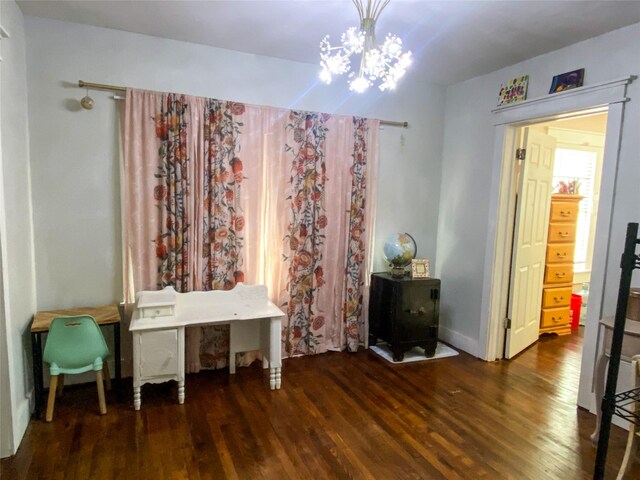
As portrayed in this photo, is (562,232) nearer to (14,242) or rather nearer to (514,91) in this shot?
(514,91)

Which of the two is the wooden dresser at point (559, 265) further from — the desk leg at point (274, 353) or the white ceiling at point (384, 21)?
the desk leg at point (274, 353)

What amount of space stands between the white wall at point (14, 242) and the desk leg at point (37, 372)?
5cm

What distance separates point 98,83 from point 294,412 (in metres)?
2.55

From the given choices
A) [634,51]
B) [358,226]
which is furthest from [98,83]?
[634,51]

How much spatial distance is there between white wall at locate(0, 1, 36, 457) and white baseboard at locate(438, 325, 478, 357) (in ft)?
10.8

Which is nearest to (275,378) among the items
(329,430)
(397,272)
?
(329,430)

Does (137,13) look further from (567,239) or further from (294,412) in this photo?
(567,239)

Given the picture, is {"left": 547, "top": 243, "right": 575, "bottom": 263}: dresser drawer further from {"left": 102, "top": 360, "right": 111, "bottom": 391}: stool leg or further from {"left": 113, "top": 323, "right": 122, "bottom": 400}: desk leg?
{"left": 102, "top": 360, "right": 111, "bottom": 391}: stool leg

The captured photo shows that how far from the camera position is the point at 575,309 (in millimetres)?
4574

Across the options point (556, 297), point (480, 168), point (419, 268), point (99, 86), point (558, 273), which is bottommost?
point (556, 297)

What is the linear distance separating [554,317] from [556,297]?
0.21m

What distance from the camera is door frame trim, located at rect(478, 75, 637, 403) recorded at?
2.50 meters

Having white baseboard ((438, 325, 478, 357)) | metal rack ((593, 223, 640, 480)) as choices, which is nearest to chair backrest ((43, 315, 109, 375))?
metal rack ((593, 223, 640, 480))

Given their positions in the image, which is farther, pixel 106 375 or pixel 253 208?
pixel 253 208
